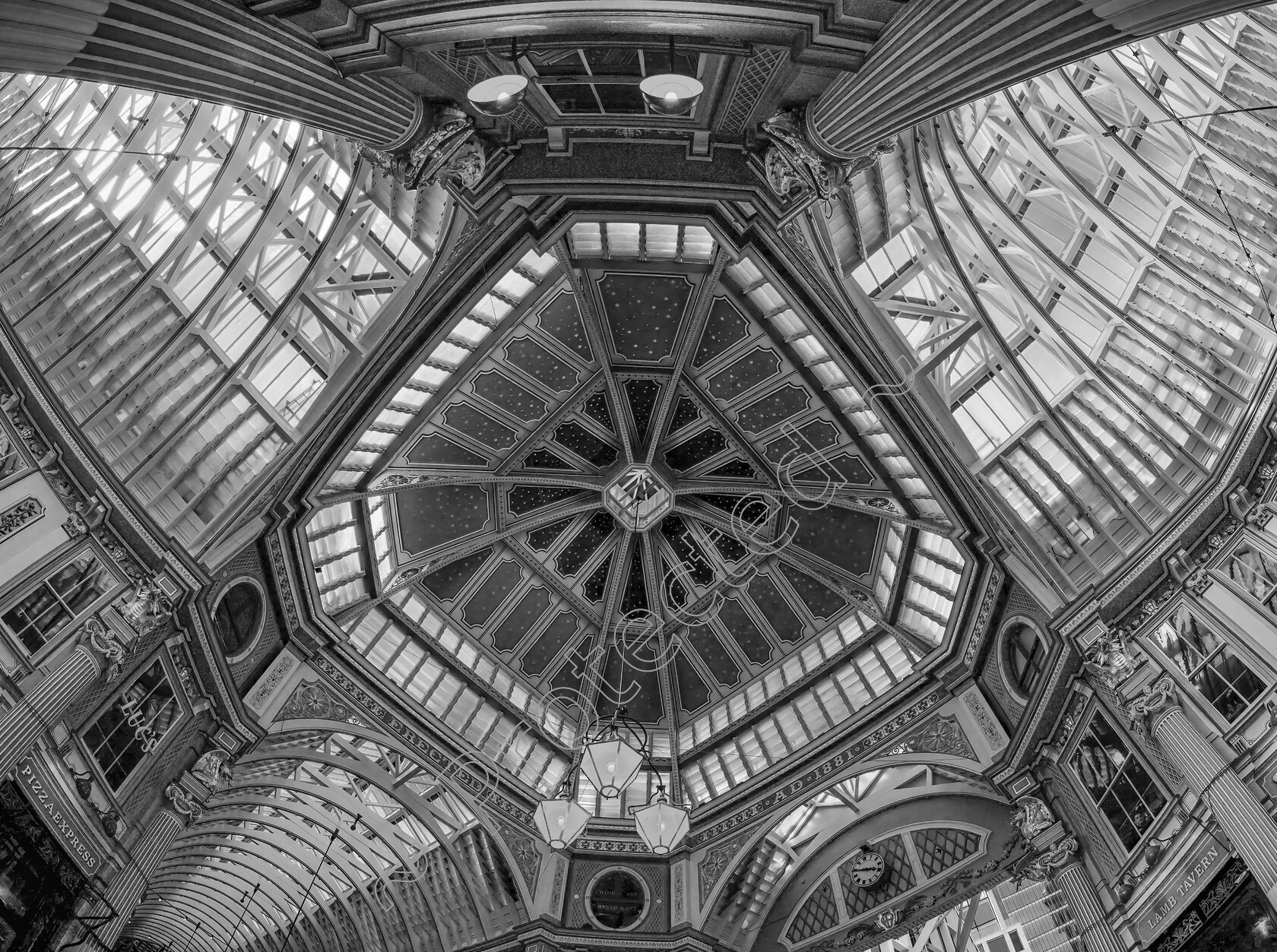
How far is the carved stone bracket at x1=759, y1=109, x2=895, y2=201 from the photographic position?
13711mm

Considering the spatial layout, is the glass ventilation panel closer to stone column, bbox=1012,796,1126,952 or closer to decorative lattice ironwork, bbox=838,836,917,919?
stone column, bbox=1012,796,1126,952

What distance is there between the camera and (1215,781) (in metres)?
14.5

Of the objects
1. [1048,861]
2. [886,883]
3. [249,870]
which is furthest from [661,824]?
[249,870]

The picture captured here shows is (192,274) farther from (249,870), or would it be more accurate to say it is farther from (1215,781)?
(249,870)

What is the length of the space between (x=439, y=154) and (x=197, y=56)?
5.26m

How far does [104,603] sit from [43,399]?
344 cm

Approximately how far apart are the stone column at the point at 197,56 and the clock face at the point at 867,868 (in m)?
19.3

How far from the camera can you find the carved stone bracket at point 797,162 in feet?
45.0

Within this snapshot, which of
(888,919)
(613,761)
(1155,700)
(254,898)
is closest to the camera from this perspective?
(613,761)

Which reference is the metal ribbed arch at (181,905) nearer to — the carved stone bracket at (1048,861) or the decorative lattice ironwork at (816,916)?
the decorative lattice ironwork at (816,916)

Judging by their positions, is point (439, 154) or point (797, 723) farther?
point (797, 723)

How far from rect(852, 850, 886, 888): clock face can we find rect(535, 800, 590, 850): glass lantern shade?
936cm

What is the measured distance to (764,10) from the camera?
34.1 ft

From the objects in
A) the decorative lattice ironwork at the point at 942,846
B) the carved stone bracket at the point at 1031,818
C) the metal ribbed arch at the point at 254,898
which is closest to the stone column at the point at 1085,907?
the carved stone bracket at the point at 1031,818
